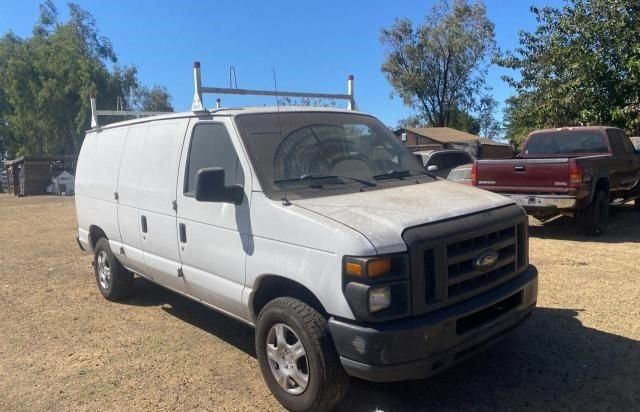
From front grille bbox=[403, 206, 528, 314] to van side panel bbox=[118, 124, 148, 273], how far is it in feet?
10.7

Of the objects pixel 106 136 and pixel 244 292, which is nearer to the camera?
pixel 244 292

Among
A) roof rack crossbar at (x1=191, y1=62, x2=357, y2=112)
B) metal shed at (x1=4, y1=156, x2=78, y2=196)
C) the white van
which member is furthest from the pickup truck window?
metal shed at (x1=4, y1=156, x2=78, y2=196)

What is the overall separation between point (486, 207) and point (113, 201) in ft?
13.5

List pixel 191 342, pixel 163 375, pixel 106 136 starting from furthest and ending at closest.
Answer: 1. pixel 106 136
2. pixel 191 342
3. pixel 163 375

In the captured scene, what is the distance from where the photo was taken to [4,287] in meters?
7.44

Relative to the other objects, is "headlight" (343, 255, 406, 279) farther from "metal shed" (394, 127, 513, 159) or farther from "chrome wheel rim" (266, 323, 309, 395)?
"metal shed" (394, 127, 513, 159)

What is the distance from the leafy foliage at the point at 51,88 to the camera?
42.3 meters

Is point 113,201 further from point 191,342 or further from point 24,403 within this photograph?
point 24,403

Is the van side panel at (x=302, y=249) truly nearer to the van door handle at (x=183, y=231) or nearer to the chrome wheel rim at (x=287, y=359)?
the chrome wheel rim at (x=287, y=359)

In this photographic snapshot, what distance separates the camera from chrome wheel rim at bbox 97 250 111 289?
6.38 meters

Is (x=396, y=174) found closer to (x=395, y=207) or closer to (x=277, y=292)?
(x=395, y=207)

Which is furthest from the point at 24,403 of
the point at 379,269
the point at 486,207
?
the point at 486,207

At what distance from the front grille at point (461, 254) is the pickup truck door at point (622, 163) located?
731 centimetres

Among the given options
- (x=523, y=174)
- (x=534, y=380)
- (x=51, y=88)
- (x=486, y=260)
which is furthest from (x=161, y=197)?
(x=51, y=88)
